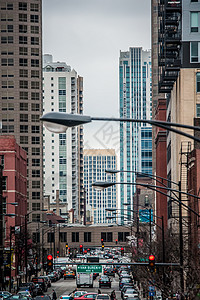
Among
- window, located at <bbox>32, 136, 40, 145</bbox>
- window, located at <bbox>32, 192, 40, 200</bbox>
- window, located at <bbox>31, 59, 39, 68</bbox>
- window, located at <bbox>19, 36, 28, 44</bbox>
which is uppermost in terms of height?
window, located at <bbox>19, 36, 28, 44</bbox>

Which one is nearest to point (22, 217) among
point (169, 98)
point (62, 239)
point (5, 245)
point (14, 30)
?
point (5, 245)

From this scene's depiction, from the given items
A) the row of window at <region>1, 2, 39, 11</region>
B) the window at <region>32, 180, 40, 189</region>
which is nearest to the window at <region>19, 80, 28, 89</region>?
the row of window at <region>1, 2, 39, 11</region>

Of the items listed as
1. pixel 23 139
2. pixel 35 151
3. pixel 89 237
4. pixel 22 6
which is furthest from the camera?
pixel 89 237

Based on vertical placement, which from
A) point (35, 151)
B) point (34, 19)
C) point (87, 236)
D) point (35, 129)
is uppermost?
point (34, 19)

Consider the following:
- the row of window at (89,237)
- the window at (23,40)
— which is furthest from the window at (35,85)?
the row of window at (89,237)

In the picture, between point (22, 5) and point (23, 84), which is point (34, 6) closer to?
point (22, 5)

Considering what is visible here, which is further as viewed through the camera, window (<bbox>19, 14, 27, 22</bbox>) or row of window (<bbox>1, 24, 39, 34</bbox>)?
window (<bbox>19, 14, 27, 22</bbox>)

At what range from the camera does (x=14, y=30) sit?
159 m

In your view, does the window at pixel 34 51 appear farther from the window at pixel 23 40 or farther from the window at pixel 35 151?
the window at pixel 35 151

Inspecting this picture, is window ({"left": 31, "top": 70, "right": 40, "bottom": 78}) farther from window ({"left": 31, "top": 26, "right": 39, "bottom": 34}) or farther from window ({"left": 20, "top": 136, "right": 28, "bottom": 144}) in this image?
window ({"left": 20, "top": 136, "right": 28, "bottom": 144})

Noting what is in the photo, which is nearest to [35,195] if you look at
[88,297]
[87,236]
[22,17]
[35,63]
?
[35,63]

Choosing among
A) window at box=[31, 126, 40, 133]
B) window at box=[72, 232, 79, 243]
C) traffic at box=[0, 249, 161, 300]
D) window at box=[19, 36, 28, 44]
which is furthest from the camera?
window at box=[72, 232, 79, 243]

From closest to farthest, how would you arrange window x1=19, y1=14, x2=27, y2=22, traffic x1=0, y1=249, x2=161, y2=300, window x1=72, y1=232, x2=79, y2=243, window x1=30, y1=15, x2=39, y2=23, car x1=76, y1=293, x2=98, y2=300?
traffic x1=0, y1=249, x2=161, y2=300 < car x1=76, y1=293, x2=98, y2=300 < window x1=19, y1=14, x2=27, y2=22 < window x1=30, y1=15, x2=39, y2=23 < window x1=72, y1=232, x2=79, y2=243

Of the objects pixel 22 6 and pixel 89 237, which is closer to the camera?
pixel 22 6
